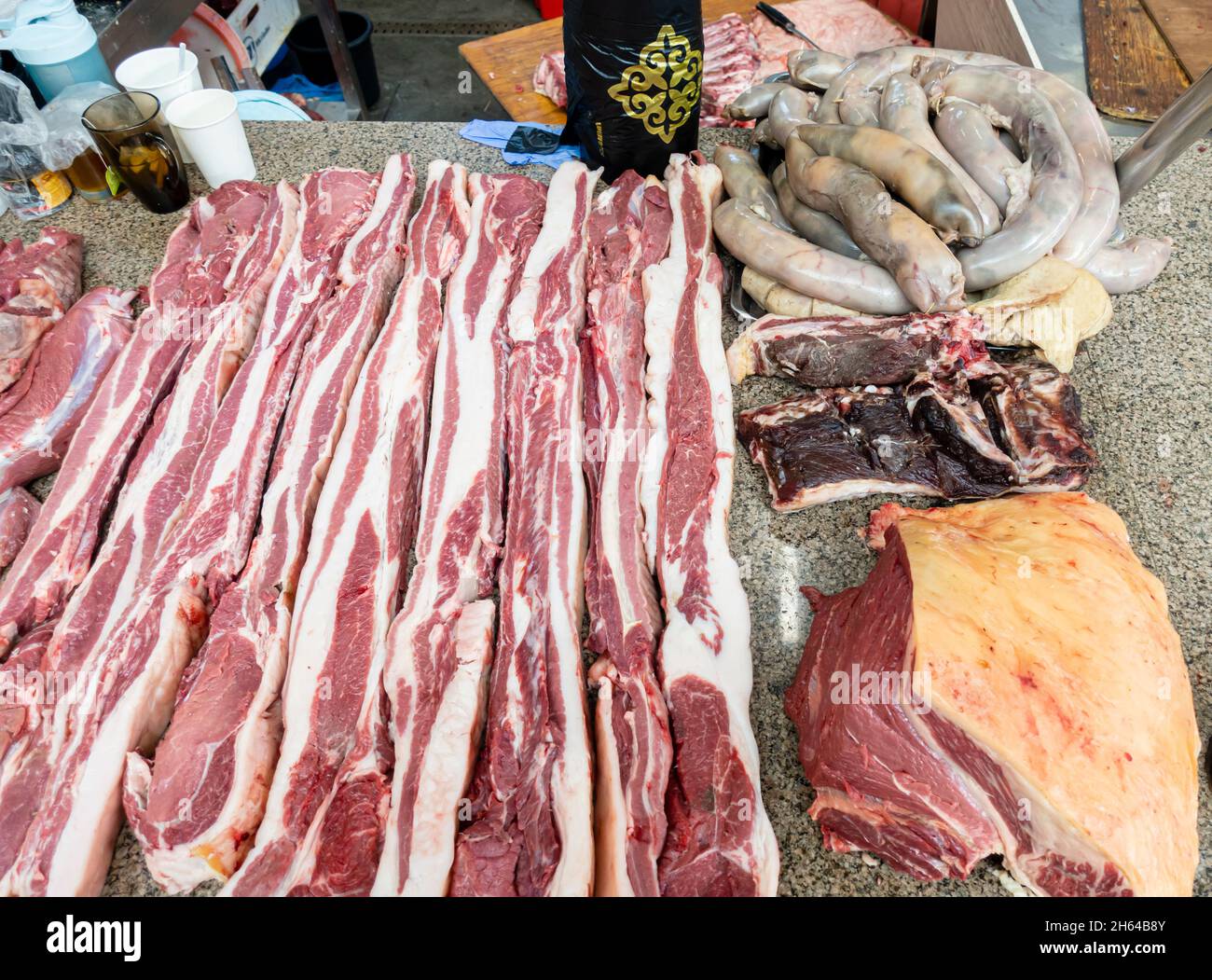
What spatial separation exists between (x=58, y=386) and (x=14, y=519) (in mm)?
531

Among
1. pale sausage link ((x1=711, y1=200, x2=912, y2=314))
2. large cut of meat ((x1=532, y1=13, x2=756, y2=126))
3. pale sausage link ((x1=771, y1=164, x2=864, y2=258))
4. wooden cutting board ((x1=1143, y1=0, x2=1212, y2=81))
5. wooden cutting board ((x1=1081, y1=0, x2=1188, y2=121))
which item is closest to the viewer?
pale sausage link ((x1=711, y1=200, x2=912, y2=314))

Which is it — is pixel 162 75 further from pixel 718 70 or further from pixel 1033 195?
pixel 1033 195

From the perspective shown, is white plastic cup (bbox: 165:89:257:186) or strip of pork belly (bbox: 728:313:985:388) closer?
strip of pork belly (bbox: 728:313:985:388)

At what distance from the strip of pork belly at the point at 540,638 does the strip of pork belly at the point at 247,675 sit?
1.76 ft

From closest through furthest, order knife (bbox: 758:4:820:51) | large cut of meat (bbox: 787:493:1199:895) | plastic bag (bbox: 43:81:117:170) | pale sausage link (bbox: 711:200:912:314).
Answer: large cut of meat (bbox: 787:493:1199:895) < pale sausage link (bbox: 711:200:912:314) < plastic bag (bbox: 43:81:117:170) < knife (bbox: 758:4:820:51)

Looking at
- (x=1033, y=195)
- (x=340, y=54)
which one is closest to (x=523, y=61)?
(x=340, y=54)

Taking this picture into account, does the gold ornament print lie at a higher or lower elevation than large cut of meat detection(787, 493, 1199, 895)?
higher

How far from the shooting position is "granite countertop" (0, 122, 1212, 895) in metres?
1.77

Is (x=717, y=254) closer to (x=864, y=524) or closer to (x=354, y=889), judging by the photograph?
(x=864, y=524)

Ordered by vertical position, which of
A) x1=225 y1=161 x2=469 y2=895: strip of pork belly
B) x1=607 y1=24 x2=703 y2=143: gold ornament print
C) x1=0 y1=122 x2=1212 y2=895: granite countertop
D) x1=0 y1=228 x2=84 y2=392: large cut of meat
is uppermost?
x1=607 y1=24 x2=703 y2=143: gold ornament print

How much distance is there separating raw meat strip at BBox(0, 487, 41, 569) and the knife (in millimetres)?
4605

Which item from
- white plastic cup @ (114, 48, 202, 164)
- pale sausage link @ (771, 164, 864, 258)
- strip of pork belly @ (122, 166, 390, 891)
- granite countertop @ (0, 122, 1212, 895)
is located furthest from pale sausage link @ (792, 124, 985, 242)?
white plastic cup @ (114, 48, 202, 164)

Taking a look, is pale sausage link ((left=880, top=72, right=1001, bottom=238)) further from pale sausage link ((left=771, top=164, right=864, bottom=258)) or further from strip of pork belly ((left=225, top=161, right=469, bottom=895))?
strip of pork belly ((left=225, top=161, right=469, bottom=895))
